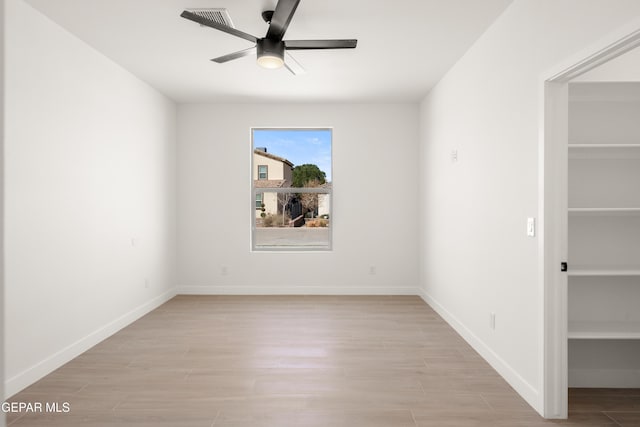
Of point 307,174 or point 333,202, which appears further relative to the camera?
point 307,174

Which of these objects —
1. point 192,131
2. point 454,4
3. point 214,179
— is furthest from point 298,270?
point 454,4

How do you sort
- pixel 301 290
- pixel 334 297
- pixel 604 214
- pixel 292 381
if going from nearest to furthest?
pixel 604 214 < pixel 292 381 < pixel 334 297 < pixel 301 290

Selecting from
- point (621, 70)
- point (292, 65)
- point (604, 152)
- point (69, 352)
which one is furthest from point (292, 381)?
point (621, 70)

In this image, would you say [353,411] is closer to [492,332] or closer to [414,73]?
[492,332]

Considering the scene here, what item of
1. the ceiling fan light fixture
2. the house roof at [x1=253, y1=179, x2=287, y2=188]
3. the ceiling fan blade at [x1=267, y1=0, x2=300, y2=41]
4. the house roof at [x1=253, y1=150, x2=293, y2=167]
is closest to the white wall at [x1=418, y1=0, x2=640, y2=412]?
the ceiling fan blade at [x1=267, y1=0, x2=300, y2=41]

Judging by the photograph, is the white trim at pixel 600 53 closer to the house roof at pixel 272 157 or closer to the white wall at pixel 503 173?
the white wall at pixel 503 173

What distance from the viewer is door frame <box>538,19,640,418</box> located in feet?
7.75

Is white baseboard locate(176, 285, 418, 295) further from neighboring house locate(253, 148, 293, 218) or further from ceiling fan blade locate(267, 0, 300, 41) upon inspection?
ceiling fan blade locate(267, 0, 300, 41)

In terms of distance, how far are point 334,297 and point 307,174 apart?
6.00ft

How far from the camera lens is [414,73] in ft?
14.4

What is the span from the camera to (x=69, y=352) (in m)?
3.28

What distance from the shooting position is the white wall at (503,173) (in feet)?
7.77

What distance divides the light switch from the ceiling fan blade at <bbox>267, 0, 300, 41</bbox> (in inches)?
79.8
